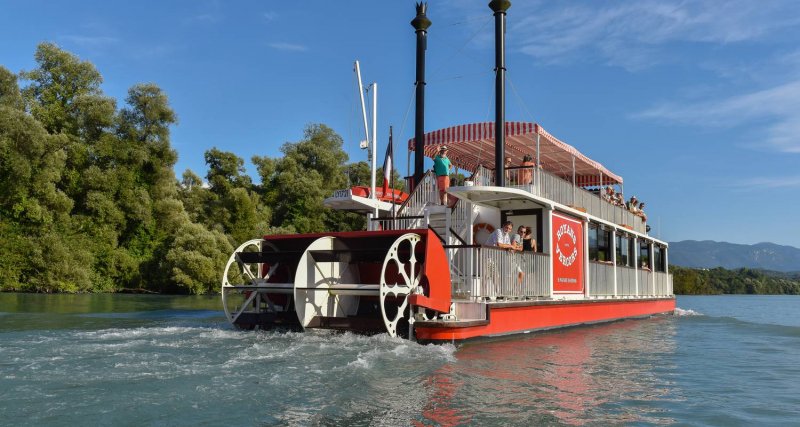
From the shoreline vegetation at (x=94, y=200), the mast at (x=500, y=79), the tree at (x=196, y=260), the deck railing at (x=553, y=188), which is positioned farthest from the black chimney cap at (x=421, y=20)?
the tree at (x=196, y=260)

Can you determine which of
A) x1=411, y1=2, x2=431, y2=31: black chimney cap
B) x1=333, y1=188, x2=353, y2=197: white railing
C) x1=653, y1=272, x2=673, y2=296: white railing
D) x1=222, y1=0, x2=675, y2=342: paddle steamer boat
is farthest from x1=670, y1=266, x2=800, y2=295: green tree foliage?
x1=333, y1=188, x2=353, y2=197: white railing

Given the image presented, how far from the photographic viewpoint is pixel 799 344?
12.2 metres

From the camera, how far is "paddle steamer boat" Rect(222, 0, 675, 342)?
10.2m

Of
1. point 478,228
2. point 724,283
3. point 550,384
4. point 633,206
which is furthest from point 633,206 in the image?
point 724,283

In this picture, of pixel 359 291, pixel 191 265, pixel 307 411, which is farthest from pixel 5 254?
pixel 307 411

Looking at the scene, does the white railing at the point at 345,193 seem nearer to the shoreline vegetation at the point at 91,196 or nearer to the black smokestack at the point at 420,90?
the black smokestack at the point at 420,90

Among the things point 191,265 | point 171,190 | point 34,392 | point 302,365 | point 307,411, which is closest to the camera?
point 307,411

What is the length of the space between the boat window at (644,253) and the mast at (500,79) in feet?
29.7

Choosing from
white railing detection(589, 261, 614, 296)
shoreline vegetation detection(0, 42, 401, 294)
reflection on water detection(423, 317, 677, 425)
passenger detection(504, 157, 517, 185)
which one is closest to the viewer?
reflection on water detection(423, 317, 677, 425)

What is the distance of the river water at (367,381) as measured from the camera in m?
5.14

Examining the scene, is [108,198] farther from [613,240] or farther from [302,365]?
[302,365]

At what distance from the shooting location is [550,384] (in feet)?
22.3

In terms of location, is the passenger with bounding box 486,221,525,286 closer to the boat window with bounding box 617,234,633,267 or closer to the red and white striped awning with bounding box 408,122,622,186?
the red and white striped awning with bounding box 408,122,622,186

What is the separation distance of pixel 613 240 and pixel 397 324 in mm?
8798
